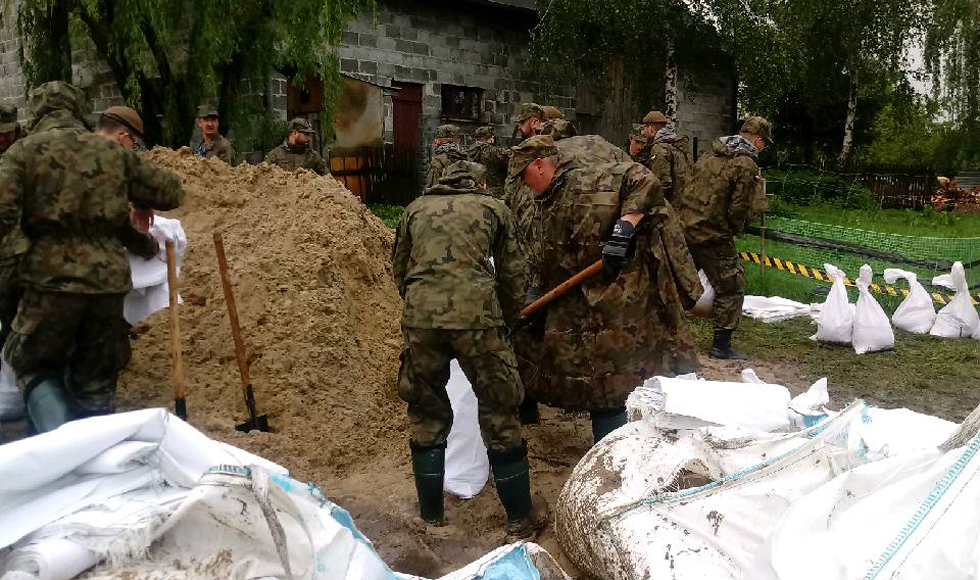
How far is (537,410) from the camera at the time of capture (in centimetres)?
489

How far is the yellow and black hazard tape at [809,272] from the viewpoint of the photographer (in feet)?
25.7

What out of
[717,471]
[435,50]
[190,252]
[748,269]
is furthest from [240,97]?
[717,471]

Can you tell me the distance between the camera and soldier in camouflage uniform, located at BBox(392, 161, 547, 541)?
3389 millimetres

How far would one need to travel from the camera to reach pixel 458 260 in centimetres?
340

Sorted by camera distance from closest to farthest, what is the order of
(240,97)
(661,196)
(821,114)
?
(661,196), (240,97), (821,114)

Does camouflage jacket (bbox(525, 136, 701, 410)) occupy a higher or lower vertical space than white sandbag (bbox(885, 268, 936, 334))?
higher

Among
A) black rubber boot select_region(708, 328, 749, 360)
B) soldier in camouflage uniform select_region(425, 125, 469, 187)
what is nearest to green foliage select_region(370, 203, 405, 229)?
soldier in camouflage uniform select_region(425, 125, 469, 187)

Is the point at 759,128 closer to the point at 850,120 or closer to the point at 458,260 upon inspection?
the point at 458,260

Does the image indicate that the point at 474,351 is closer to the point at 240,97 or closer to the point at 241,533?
the point at 241,533

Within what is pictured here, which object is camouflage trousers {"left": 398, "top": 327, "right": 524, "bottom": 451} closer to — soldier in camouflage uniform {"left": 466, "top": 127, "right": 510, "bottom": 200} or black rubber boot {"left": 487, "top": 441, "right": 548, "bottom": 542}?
black rubber boot {"left": 487, "top": 441, "right": 548, "bottom": 542}

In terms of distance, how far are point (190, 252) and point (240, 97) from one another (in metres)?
5.84

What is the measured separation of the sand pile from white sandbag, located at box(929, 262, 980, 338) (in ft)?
15.7

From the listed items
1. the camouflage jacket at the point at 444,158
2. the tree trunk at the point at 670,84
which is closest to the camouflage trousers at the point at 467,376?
the camouflage jacket at the point at 444,158

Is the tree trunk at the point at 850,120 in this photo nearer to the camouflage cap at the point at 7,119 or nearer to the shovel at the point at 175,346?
the camouflage cap at the point at 7,119
